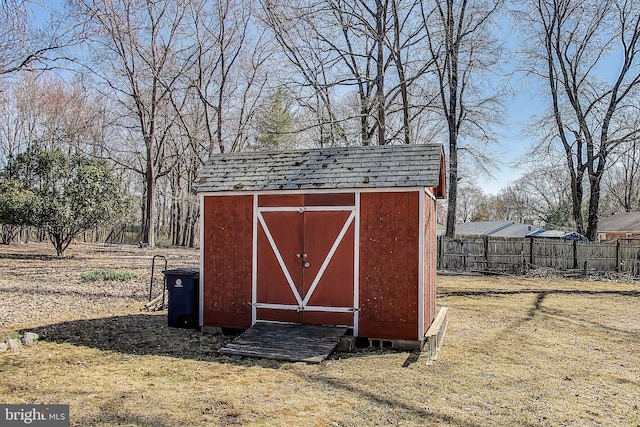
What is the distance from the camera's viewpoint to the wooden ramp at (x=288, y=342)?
19.7 ft

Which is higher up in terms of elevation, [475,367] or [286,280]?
[286,280]

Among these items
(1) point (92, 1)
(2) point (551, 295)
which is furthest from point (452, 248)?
(1) point (92, 1)

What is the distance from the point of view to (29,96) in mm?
25594

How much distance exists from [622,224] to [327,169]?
108 ft

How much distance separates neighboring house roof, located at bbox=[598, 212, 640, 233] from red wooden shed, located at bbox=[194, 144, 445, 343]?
98.3ft

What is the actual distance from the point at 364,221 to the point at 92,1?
12.4 m

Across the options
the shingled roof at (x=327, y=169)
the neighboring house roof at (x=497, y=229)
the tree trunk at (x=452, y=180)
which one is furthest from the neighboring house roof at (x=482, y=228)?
the shingled roof at (x=327, y=169)

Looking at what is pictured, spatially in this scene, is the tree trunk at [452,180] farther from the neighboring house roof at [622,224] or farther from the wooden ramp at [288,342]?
the neighboring house roof at [622,224]

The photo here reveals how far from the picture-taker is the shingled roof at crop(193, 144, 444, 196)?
22.2 ft

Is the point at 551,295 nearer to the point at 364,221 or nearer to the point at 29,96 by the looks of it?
the point at 364,221

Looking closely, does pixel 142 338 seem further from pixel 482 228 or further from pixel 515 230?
pixel 482 228

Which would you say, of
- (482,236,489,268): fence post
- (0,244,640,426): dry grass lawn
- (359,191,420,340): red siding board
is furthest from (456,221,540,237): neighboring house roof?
(359,191,420,340): red siding board

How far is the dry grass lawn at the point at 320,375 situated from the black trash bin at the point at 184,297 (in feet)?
0.92

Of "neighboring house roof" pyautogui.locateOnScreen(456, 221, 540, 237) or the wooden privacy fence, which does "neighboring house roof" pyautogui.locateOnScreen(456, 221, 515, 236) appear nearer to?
"neighboring house roof" pyautogui.locateOnScreen(456, 221, 540, 237)
